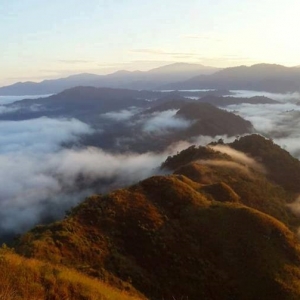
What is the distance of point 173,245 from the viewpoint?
38.7 meters

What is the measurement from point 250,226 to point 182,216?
725 centimetres

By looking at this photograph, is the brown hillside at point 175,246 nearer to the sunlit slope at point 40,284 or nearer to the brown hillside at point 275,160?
the sunlit slope at point 40,284

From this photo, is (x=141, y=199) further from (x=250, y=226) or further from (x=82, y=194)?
(x=82, y=194)

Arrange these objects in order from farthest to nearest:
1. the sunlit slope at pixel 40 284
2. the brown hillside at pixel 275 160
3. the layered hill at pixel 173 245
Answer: the brown hillside at pixel 275 160 → the layered hill at pixel 173 245 → the sunlit slope at pixel 40 284

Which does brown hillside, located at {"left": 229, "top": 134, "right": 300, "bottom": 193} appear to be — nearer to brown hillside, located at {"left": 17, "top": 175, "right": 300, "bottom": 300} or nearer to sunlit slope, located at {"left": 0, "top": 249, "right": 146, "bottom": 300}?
brown hillside, located at {"left": 17, "top": 175, "right": 300, "bottom": 300}

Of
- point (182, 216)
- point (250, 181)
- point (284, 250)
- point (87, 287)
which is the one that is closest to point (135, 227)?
point (182, 216)

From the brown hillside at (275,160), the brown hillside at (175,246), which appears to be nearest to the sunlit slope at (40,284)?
the brown hillside at (175,246)

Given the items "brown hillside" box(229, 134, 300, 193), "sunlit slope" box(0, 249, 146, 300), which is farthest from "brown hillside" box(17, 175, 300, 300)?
"brown hillside" box(229, 134, 300, 193)

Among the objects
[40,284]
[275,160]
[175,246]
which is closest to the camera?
[40,284]

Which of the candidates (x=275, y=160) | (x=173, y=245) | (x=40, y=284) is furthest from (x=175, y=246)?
(x=275, y=160)

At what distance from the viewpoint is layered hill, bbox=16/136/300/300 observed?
3228 cm

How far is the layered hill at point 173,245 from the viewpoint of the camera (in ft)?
106

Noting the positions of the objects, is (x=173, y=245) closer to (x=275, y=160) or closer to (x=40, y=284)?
(x=40, y=284)

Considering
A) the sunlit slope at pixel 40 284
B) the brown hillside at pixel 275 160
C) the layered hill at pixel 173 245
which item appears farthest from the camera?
the brown hillside at pixel 275 160
